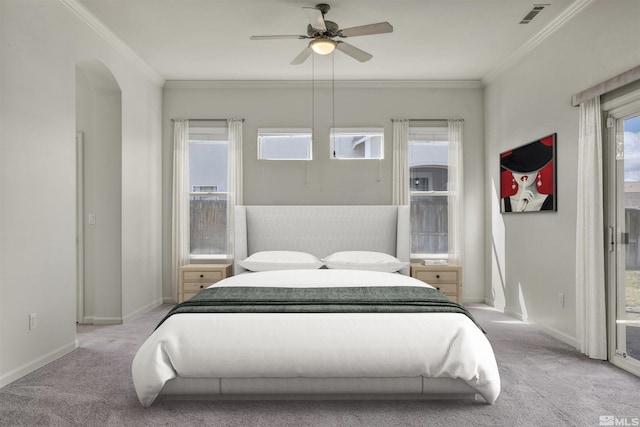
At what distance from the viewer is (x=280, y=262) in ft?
15.5

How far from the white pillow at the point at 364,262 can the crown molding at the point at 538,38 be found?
252 cm

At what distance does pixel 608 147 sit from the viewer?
3.35 metres

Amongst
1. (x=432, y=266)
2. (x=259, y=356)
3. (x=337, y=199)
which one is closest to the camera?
(x=259, y=356)

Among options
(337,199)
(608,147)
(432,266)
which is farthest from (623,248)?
(337,199)

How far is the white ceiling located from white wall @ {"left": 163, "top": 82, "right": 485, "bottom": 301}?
220 mm

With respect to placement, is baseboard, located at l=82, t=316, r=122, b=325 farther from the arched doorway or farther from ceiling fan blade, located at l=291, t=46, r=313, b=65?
ceiling fan blade, located at l=291, t=46, r=313, b=65

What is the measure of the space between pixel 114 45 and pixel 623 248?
4.83 m

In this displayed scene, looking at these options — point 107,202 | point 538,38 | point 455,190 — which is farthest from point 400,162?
point 107,202

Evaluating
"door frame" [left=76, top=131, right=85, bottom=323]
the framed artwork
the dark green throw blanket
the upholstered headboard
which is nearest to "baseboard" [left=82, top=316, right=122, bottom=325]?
"door frame" [left=76, top=131, right=85, bottom=323]

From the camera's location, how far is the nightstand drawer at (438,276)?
5.13 metres

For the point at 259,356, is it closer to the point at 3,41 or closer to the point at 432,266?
the point at 3,41

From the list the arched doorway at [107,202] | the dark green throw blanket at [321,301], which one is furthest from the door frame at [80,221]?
the dark green throw blanket at [321,301]

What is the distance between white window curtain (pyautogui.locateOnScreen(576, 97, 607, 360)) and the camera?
3.36 metres

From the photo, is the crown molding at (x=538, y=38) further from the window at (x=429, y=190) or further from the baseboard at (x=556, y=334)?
the baseboard at (x=556, y=334)
